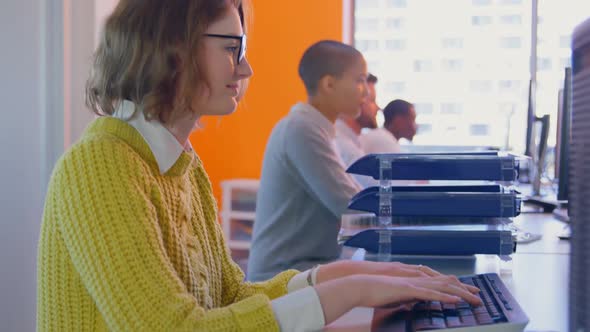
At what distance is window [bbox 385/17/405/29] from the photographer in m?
7.29

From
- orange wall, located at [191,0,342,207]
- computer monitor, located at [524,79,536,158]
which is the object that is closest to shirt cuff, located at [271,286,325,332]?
computer monitor, located at [524,79,536,158]

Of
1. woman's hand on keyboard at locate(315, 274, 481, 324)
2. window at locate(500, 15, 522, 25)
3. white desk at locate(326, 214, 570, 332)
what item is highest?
window at locate(500, 15, 522, 25)

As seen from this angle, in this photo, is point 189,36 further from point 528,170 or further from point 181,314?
point 528,170

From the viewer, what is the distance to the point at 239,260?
225 inches

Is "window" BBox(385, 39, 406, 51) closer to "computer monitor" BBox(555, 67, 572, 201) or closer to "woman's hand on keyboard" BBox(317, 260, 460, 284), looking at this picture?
"computer monitor" BBox(555, 67, 572, 201)

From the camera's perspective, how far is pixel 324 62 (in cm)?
313

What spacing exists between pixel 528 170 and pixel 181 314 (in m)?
4.61

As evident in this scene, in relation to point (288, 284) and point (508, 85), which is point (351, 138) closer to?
point (288, 284)

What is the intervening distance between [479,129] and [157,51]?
20.8ft

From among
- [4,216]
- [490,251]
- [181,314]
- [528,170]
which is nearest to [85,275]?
[181,314]

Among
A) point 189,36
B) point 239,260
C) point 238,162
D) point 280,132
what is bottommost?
point 239,260

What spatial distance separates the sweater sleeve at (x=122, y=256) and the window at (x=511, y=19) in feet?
21.6

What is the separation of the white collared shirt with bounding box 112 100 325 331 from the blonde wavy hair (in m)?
0.02

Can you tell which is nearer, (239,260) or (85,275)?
(85,275)
